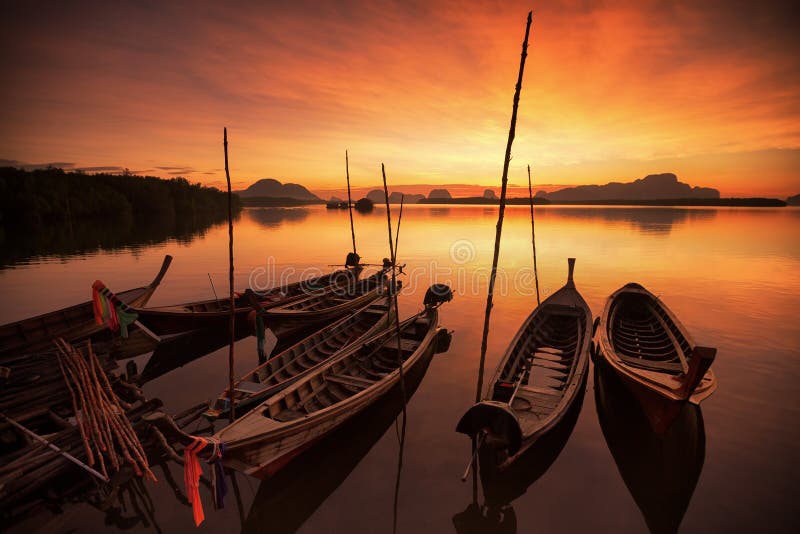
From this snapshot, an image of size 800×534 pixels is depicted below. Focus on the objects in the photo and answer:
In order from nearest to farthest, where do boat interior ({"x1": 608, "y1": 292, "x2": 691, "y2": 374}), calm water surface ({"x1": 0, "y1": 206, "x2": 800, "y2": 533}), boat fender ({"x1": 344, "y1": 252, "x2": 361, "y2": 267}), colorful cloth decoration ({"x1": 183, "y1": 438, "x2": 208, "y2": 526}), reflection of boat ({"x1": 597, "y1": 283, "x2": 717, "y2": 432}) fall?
colorful cloth decoration ({"x1": 183, "y1": 438, "x2": 208, "y2": 526})
calm water surface ({"x1": 0, "y1": 206, "x2": 800, "y2": 533})
reflection of boat ({"x1": 597, "y1": 283, "x2": 717, "y2": 432})
boat interior ({"x1": 608, "y1": 292, "x2": 691, "y2": 374})
boat fender ({"x1": 344, "y1": 252, "x2": 361, "y2": 267})

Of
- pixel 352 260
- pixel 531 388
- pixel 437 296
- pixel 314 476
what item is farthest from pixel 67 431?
pixel 352 260

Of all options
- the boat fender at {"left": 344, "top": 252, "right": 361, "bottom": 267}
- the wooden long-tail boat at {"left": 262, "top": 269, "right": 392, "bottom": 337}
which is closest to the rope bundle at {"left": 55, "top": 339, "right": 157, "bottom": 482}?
the wooden long-tail boat at {"left": 262, "top": 269, "right": 392, "bottom": 337}

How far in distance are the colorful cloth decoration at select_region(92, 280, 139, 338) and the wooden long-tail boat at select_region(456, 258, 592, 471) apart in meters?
13.7

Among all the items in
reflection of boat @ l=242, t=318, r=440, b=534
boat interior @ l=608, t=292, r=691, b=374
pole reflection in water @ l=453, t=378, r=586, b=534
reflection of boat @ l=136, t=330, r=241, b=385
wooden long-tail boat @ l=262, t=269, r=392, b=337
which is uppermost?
wooden long-tail boat @ l=262, t=269, r=392, b=337

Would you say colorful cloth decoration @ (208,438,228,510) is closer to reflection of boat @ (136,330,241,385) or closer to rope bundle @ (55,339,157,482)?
rope bundle @ (55,339,157,482)

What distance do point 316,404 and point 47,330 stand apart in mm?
11975

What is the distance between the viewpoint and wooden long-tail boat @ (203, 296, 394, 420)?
10555mm

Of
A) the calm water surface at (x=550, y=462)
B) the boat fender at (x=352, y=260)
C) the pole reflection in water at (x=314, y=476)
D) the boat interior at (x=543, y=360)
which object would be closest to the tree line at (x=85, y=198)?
the calm water surface at (x=550, y=462)

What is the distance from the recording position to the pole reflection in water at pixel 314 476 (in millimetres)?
8714

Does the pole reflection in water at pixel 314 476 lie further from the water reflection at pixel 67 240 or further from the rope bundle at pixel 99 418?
the water reflection at pixel 67 240

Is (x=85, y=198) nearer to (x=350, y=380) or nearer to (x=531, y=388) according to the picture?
(x=350, y=380)

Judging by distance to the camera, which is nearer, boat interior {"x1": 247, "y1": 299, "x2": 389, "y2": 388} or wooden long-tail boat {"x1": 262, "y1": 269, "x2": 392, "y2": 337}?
boat interior {"x1": 247, "y1": 299, "x2": 389, "y2": 388}

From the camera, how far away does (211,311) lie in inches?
733

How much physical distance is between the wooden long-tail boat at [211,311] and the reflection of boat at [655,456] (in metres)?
13.9
